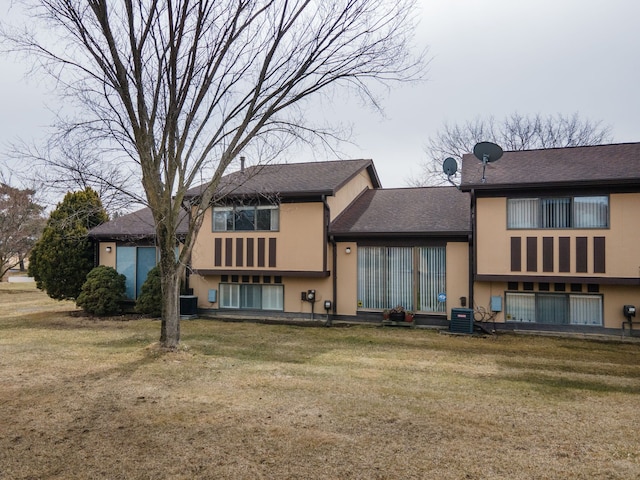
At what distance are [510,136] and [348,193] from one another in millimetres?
16447

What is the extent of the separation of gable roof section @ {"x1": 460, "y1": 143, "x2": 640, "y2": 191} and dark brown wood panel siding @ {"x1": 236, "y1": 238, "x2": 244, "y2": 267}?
6.50m

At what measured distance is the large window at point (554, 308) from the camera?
37.2 ft

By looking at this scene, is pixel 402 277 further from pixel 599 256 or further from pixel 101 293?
pixel 101 293

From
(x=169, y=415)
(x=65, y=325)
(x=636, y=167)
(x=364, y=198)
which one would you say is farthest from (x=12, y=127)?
(x=636, y=167)

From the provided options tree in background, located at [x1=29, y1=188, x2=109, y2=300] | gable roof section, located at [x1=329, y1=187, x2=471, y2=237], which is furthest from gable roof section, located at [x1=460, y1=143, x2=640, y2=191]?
tree in background, located at [x1=29, y1=188, x2=109, y2=300]

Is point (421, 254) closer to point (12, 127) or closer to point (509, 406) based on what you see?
→ point (509, 406)

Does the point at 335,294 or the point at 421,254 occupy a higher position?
the point at 421,254

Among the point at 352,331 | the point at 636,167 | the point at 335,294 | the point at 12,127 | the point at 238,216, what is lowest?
the point at 352,331

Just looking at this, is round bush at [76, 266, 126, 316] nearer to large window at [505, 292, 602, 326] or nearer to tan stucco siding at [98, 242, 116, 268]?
tan stucco siding at [98, 242, 116, 268]

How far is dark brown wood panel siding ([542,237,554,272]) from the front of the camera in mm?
11266

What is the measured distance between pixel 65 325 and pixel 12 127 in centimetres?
533

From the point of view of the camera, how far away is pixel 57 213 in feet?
53.4

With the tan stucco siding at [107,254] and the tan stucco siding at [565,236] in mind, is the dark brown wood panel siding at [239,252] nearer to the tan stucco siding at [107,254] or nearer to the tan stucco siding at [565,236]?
the tan stucco siding at [107,254]

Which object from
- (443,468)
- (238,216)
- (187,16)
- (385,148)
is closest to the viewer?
(443,468)
